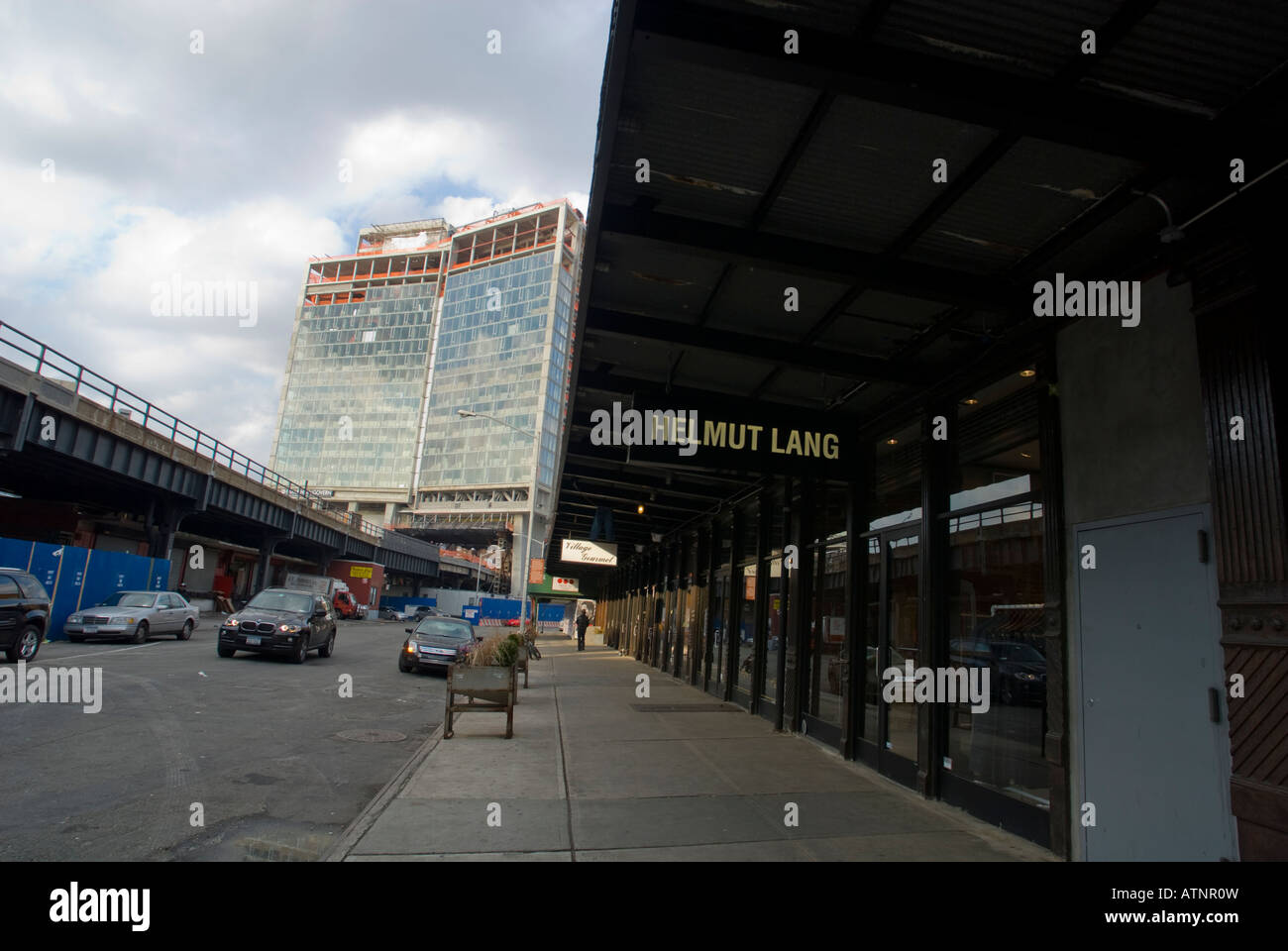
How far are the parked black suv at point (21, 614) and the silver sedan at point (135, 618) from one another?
633cm

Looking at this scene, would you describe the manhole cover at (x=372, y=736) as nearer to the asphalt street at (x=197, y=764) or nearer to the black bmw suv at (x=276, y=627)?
the asphalt street at (x=197, y=764)

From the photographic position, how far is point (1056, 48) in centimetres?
376

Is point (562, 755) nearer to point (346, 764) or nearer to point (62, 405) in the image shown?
point (346, 764)

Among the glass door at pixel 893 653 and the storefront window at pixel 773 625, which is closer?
the glass door at pixel 893 653

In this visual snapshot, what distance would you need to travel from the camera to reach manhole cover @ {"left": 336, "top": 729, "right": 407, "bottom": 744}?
951 centimetres

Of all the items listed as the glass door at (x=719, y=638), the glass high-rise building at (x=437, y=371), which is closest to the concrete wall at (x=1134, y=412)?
the glass door at (x=719, y=638)

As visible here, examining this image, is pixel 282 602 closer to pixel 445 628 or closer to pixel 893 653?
pixel 445 628

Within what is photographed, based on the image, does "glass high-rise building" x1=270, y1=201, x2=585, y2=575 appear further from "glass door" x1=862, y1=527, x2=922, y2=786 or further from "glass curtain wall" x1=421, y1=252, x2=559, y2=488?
"glass door" x1=862, y1=527, x2=922, y2=786

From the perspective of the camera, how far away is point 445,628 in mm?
19766

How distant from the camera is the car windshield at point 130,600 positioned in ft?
70.5

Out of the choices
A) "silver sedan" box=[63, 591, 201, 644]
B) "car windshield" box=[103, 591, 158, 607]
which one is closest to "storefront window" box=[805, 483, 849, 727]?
"silver sedan" box=[63, 591, 201, 644]

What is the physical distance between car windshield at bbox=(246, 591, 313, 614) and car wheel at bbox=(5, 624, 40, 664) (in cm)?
508

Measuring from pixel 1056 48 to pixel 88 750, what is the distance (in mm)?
9875

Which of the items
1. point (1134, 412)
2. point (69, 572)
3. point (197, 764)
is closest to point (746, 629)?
point (197, 764)
